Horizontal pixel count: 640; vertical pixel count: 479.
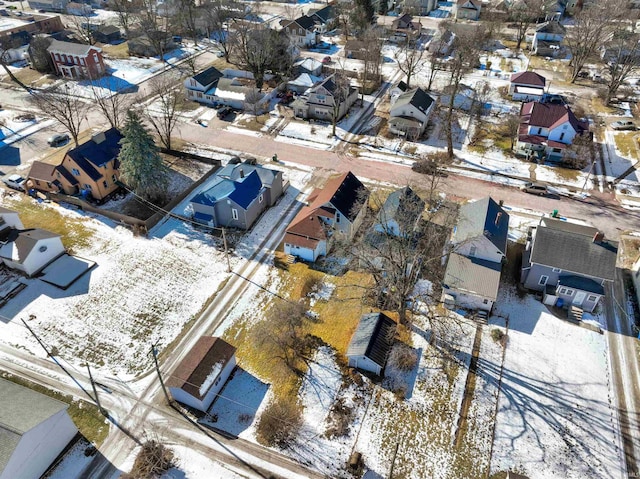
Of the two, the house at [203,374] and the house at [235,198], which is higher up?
the house at [235,198]

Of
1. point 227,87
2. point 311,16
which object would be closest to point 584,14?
point 311,16

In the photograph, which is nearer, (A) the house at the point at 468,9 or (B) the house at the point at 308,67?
(B) the house at the point at 308,67

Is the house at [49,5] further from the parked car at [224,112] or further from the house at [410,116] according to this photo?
the house at [410,116]

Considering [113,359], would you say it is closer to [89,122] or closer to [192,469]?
[192,469]

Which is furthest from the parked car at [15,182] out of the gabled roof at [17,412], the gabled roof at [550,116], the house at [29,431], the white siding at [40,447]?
the gabled roof at [550,116]

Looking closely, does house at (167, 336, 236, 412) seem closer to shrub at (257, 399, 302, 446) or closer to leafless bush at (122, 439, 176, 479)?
leafless bush at (122, 439, 176, 479)

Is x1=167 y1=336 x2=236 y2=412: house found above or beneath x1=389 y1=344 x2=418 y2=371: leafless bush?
above

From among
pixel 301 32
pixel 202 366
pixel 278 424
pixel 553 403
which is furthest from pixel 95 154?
pixel 301 32

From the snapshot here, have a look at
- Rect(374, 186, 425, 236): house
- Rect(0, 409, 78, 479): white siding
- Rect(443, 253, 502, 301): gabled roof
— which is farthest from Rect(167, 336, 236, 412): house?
Rect(443, 253, 502, 301): gabled roof
